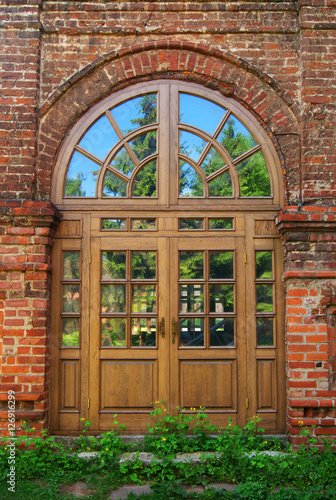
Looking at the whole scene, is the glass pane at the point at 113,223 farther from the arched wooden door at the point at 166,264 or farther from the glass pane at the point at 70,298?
the glass pane at the point at 70,298

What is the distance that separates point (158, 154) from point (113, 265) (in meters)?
1.36

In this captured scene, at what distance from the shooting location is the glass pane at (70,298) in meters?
4.55

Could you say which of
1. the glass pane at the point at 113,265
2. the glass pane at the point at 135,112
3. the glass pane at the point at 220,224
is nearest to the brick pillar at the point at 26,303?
the glass pane at the point at 113,265

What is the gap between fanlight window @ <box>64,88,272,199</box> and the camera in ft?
15.3

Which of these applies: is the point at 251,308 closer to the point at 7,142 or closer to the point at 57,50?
the point at 7,142

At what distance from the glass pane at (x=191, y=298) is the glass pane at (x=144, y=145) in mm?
1573

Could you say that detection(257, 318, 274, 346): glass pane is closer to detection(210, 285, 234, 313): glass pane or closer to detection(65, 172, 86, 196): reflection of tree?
detection(210, 285, 234, 313): glass pane

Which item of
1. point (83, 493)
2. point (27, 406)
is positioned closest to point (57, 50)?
point (27, 406)

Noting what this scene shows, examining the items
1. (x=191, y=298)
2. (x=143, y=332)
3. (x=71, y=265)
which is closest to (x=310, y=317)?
(x=191, y=298)

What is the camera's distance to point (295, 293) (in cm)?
434

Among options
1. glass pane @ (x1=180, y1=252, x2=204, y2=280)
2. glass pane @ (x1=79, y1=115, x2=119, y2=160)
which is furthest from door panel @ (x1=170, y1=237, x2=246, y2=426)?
glass pane @ (x1=79, y1=115, x2=119, y2=160)

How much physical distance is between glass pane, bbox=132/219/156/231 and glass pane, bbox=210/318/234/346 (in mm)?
1254

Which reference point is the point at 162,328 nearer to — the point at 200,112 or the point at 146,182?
the point at 146,182

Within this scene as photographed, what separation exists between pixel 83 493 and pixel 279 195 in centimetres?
360
